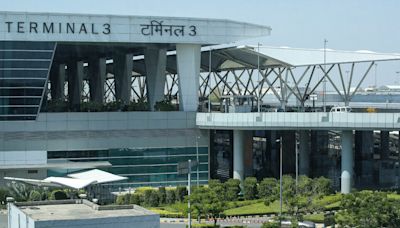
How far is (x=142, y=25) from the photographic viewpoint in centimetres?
7425

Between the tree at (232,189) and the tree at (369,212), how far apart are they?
17.9 meters

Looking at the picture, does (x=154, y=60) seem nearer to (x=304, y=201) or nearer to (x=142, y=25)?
(x=142, y=25)

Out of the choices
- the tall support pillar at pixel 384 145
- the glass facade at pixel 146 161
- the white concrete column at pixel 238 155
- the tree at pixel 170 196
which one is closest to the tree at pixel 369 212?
the tree at pixel 170 196

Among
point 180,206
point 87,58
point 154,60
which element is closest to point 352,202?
point 180,206

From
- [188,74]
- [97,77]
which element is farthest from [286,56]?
[97,77]

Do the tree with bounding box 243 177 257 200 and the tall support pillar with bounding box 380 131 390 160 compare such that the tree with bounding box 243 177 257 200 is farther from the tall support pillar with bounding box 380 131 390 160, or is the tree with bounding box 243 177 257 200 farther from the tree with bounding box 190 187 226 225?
the tall support pillar with bounding box 380 131 390 160

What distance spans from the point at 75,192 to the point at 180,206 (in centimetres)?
790

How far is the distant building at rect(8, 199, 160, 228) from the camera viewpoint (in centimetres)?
3950

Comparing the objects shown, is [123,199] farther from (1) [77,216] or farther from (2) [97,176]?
(1) [77,216]

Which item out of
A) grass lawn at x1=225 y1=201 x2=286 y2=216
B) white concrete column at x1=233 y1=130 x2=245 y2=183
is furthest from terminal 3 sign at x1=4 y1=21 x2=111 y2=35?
grass lawn at x1=225 y1=201 x2=286 y2=216

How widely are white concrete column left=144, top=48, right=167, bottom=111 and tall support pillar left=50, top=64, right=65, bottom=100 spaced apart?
1496 inches

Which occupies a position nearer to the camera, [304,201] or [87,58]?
[304,201]

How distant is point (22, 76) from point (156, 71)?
1953 centimetres

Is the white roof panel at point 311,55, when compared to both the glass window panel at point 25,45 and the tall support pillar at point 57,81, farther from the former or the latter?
the tall support pillar at point 57,81
